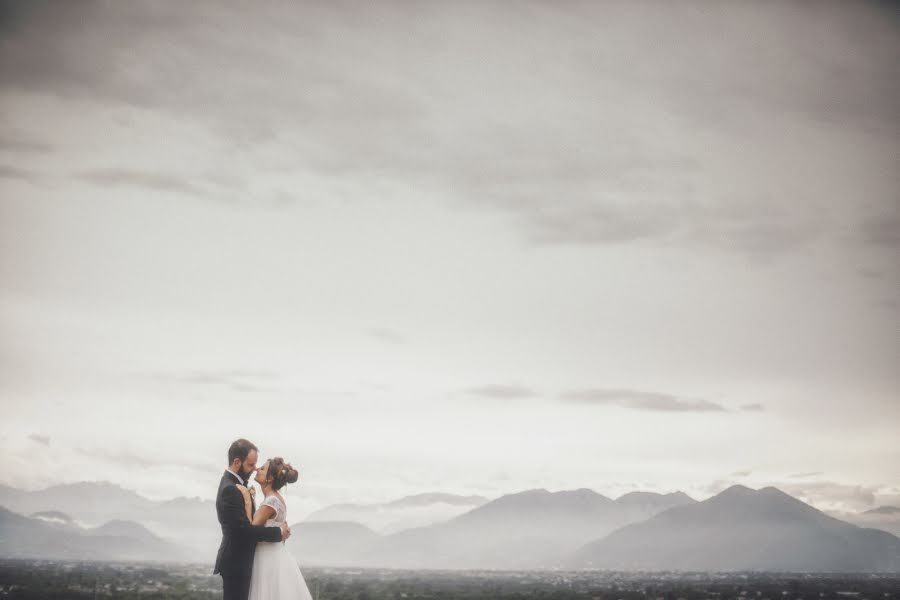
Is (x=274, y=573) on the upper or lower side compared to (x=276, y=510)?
lower

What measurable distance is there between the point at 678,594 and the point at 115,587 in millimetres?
80550

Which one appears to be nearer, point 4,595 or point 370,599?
point 4,595

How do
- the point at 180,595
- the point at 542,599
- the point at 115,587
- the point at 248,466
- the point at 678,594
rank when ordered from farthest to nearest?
the point at 678,594 < the point at 542,599 < the point at 115,587 < the point at 180,595 < the point at 248,466

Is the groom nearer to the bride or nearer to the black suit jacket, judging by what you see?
the black suit jacket

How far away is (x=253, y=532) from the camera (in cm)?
878

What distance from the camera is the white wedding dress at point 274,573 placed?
9000 mm

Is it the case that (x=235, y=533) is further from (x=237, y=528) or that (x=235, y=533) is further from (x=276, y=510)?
(x=276, y=510)

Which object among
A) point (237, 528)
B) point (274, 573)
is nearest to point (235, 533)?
point (237, 528)

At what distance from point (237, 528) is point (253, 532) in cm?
16

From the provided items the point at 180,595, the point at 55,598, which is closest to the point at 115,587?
the point at 180,595

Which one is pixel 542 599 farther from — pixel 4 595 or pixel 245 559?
pixel 245 559

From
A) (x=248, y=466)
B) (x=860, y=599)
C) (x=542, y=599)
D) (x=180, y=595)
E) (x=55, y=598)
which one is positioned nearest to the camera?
(x=248, y=466)

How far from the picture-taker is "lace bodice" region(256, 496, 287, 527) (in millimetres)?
8977

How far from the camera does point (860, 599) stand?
422ft
